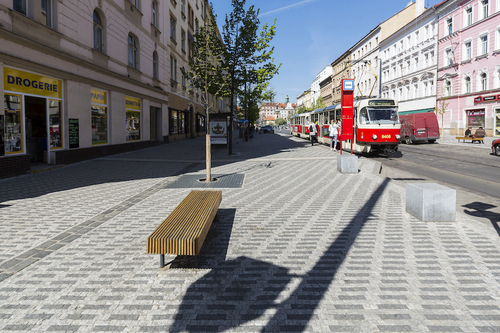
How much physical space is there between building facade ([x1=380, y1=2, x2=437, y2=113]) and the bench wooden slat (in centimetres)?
4034

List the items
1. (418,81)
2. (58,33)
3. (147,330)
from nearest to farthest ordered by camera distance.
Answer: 1. (147,330)
2. (58,33)
3. (418,81)

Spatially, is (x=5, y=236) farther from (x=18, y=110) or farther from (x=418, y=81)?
(x=418, y=81)

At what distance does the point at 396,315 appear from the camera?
287 centimetres

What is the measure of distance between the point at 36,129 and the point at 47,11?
4230 mm

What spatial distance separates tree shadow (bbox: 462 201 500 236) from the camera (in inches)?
230

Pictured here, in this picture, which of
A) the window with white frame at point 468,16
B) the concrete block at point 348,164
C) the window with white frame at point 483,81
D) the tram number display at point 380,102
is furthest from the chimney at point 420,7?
the concrete block at point 348,164

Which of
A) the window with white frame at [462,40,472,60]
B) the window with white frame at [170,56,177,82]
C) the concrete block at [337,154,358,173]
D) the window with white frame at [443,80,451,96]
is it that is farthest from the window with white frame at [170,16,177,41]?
the window with white frame at [443,80,451,96]

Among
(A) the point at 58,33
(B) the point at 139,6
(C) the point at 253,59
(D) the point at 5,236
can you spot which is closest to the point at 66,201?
(D) the point at 5,236

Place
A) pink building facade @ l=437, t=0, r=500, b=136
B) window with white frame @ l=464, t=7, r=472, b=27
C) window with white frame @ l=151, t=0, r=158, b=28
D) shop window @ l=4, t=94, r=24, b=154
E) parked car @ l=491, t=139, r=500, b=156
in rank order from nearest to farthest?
shop window @ l=4, t=94, r=24, b=154
parked car @ l=491, t=139, r=500, b=156
window with white frame @ l=151, t=0, r=158, b=28
pink building facade @ l=437, t=0, r=500, b=136
window with white frame @ l=464, t=7, r=472, b=27

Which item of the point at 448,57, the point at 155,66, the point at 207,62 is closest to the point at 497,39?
the point at 448,57

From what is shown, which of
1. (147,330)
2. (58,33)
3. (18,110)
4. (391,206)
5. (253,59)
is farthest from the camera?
(253,59)

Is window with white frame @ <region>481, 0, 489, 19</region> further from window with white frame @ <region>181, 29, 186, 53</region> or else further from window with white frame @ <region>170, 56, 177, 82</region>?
window with white frame @ <region>170, 56, 177, 82</region>

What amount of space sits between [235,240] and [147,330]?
2230 millimetres

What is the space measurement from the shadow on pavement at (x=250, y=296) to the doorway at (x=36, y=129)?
11212 mm
